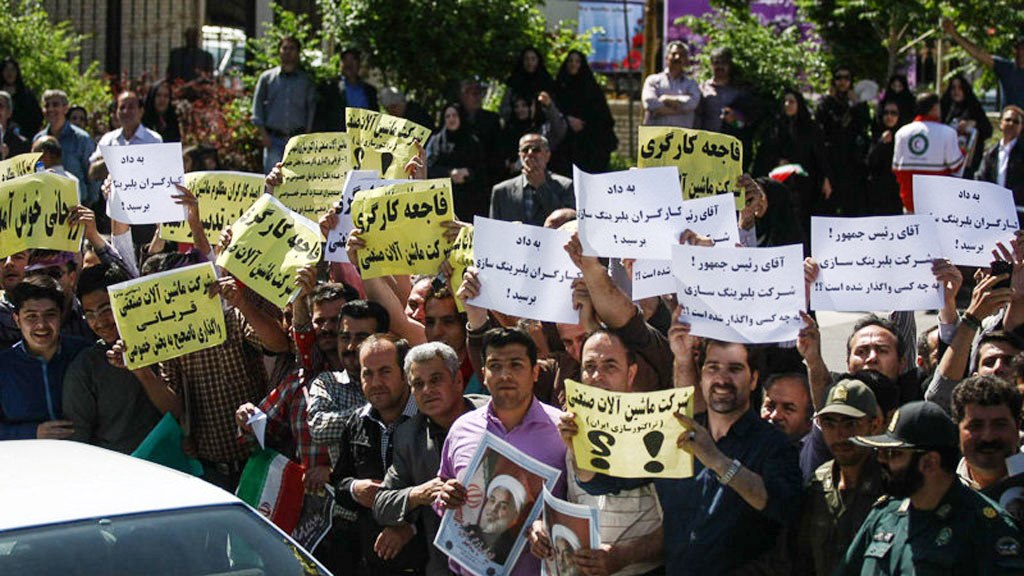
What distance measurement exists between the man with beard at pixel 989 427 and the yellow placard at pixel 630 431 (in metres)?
1.00

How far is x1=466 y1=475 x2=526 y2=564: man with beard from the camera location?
6277 millimetres

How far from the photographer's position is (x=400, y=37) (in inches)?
696

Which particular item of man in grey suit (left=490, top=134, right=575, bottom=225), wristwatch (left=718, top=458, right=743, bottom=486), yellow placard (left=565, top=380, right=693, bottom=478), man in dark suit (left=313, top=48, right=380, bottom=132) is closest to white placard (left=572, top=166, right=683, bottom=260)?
yellow placard (left=565, top=380, right=693, bottom=478)

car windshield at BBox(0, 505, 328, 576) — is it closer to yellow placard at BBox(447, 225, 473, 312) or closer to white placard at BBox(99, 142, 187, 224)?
yellow placard at BBox(447, 225, 473, 312)

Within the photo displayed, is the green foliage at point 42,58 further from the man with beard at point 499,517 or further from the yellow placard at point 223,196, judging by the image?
the man with beard at point 499,517

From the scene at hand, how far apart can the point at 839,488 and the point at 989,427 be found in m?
0.57

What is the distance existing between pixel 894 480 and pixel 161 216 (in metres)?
5.18

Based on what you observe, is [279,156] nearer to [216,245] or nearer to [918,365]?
[216,245]

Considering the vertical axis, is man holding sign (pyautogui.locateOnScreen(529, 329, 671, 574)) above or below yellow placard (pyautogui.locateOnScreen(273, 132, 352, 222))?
below

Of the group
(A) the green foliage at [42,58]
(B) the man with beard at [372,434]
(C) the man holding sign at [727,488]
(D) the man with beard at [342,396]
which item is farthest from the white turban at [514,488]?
(A) the green foliage at [42,58]

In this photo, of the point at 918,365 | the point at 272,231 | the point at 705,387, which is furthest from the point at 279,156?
the point at 705,387

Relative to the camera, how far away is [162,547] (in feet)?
16.6

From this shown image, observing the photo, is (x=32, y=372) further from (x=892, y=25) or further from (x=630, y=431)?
(x=892, y=25)

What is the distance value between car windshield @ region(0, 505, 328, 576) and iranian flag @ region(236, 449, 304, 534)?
2178 mm
